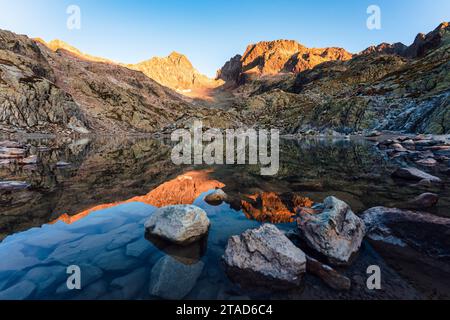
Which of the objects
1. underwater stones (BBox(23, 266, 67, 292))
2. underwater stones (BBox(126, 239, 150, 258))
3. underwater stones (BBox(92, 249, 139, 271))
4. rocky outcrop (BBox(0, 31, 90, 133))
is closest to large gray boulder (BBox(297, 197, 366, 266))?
underwater stones (BBox(126, 239, 150, 258))

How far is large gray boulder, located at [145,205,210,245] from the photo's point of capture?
7.41 m

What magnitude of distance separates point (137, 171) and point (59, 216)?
11.7 metres

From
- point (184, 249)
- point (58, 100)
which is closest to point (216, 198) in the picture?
point (184, 249)

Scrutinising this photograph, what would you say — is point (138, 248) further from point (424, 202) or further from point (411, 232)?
point (424, 202)

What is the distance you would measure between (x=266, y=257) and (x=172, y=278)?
245cm

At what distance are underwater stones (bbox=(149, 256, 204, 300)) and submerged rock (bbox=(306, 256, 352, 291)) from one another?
2.91m

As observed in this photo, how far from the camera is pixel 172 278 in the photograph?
5.68 metres

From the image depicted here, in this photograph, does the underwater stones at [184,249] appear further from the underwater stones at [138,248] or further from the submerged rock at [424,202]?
the submerged rock at [424,202]

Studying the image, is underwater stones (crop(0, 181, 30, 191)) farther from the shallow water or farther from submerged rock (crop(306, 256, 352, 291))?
submerged rock (crop(306, 256, 352, 291))

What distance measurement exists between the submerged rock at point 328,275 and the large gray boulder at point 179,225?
11.7ft

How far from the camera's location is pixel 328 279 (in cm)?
565
